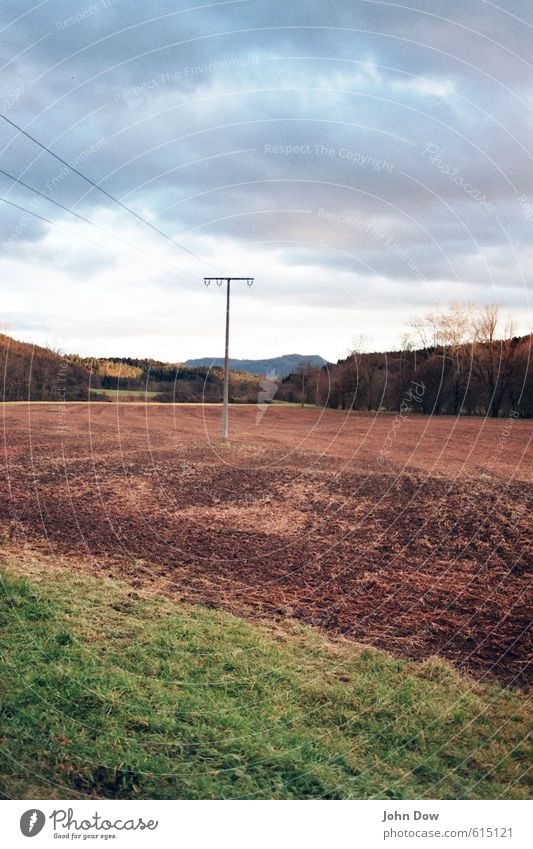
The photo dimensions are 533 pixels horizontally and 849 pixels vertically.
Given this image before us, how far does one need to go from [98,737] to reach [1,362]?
2550 centimetres

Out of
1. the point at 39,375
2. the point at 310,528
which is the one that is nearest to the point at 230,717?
the point at 310,528

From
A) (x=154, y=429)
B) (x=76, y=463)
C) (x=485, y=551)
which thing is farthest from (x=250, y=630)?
(x=154, y=429)

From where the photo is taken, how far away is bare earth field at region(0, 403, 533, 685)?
32.2 ft

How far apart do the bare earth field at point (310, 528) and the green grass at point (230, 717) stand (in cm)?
134

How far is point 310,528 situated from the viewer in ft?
51.7

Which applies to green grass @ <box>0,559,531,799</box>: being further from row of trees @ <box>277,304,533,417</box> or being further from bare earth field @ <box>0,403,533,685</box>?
row of trees @ <box>277,304,533,417</box>

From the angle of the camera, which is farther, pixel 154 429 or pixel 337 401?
pixel 337 401

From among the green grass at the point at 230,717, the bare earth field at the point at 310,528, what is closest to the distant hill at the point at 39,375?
the bare earth field at the point at 310,528

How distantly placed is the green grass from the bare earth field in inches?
52.8

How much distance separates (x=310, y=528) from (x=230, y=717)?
9.91m

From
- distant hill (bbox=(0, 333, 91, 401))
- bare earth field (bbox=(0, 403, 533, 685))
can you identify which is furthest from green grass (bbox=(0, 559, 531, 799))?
distant hill (bbox=(0, 333, 91, 401))

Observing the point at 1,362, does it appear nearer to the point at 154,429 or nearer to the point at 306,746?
the point at 154,429
